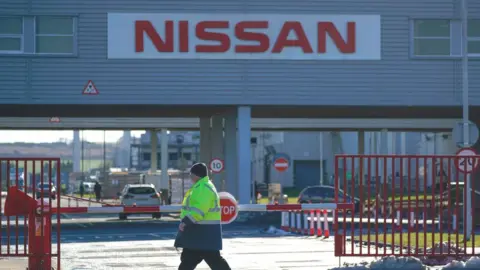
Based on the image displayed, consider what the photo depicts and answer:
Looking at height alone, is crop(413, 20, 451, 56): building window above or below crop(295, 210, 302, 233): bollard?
above

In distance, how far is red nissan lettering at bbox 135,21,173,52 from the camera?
3519 centimetres

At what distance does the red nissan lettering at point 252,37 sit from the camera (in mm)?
35562

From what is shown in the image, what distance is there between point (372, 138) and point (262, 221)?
157 ft

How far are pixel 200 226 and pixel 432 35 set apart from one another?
2431cm

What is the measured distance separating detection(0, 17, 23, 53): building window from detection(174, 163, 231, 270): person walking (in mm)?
22609

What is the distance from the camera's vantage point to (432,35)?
3616 cm

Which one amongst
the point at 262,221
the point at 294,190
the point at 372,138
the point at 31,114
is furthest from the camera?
the point at 294,190

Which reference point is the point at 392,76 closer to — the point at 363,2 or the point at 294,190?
the point at 363,2

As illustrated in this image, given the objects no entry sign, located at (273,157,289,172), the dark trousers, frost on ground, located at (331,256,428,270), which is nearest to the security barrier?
no entry sign, located at (273,157,289,172)

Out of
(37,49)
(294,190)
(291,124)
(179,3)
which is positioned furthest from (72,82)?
(294,190)

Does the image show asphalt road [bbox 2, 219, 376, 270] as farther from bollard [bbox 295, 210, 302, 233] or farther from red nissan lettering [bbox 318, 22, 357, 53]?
red nissan lettering [bbox 318, 22, 357, 53]

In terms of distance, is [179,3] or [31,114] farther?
[31,114]

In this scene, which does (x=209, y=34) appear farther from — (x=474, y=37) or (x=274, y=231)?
(x=474, y=37)

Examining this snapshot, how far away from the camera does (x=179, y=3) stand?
3531 centimetres
